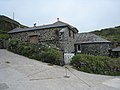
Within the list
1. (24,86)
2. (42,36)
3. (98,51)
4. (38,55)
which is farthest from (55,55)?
(98,51)

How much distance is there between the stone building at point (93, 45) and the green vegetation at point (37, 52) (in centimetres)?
959

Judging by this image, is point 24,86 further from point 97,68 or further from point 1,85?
point 97,68

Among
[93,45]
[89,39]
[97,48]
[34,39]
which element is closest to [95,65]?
[97,48]

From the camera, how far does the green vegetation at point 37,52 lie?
15.2 metres

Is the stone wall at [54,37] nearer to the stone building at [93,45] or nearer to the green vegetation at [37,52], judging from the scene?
the green vegetation at [37,52]

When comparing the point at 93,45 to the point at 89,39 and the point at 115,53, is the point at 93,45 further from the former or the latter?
→ the point at 115,53

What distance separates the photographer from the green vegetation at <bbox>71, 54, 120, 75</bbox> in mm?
14434

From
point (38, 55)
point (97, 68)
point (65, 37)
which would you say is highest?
point (65, 37)

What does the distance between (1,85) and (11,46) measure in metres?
13.1

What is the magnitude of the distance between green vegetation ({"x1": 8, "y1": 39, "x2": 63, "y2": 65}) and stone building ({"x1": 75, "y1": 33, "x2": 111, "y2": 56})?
9594 mm

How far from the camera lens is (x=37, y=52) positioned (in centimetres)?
A: 1684

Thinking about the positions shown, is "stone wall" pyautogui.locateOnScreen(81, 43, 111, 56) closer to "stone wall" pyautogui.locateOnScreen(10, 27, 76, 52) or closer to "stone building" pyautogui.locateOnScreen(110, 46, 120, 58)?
"stone building" pyautogui.locateOnScreen(110, 46, 120, 58)

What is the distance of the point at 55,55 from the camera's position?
1522 cm

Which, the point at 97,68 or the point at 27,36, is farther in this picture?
the point at 27,36
